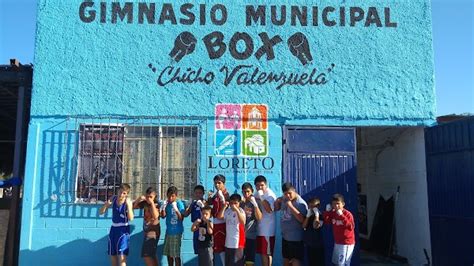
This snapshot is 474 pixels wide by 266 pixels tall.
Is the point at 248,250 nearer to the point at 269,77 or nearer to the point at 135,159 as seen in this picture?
the point at 135,159

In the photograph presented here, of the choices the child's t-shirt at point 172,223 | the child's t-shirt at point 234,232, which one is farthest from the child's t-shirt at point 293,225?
the child's t-shirt at point 172,223

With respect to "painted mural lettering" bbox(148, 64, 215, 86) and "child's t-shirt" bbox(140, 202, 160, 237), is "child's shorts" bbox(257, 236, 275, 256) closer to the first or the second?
"child's t-shirt" bbox(140, 202, 160, 237)

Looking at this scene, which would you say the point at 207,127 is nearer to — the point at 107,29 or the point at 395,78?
the point at 107,29

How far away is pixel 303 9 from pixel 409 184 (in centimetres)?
386

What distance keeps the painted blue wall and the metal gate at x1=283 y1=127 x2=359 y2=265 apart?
0.63 feet

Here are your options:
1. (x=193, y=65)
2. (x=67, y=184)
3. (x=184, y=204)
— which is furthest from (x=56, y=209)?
(x=193, y=65)

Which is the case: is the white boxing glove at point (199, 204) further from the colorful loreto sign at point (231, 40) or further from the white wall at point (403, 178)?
the white wall at point (403, 178)

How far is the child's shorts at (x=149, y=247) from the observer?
22.4 ft

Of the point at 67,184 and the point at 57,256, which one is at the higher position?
the point at 67,184

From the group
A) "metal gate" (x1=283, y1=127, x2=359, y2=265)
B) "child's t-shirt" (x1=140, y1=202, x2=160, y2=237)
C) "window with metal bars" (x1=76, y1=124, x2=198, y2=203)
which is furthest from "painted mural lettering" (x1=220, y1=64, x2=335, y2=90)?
"child's t-shirt" (x1=140, y1=202, x2=160, y2=237)

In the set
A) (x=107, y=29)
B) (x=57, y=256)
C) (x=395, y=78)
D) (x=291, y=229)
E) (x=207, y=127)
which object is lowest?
(x=57, y=256)

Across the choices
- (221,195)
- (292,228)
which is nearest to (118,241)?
Answer: (221,195)

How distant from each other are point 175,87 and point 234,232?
287cm

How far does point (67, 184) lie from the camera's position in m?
7.63
